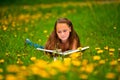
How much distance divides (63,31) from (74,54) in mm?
1124

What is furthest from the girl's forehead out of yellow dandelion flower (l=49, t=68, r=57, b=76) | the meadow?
yellow dandelion flower (l=49, t=68, r=57, b=76)

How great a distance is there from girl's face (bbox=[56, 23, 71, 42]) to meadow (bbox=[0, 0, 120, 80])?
366 mm

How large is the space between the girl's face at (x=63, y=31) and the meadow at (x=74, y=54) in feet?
1.20

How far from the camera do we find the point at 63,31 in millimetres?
5004

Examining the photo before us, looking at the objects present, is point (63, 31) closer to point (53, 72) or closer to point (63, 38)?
point (63, 38)

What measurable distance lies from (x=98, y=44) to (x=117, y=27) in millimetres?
1680

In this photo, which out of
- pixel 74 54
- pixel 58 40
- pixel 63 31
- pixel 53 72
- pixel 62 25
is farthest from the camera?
pixel 58 40

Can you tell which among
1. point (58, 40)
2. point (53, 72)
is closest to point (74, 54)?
point (53, 72)

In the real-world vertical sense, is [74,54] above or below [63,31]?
below

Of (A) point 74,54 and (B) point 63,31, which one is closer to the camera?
(A) point 74,54

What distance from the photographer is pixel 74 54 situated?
12.9 feet

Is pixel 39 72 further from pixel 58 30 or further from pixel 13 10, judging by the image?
pixel 13 10

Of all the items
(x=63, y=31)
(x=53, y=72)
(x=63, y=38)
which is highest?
(x=63, y=31)

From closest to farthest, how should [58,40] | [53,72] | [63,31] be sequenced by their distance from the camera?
[53,72], [63,31], [58,40]
